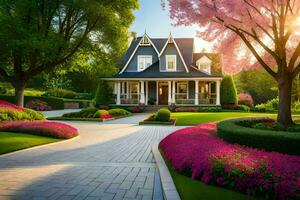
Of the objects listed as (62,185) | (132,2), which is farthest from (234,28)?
(132,2)

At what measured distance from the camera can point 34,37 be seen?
62.5 feet

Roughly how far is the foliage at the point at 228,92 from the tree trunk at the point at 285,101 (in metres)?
25.0

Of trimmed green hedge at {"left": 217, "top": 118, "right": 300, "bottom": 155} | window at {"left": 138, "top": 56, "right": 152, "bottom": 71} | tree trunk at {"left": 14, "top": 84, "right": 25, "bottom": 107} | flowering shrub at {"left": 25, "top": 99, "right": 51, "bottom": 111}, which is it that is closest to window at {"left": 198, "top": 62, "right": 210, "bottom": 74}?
window at {"left": 138, "top": 56, "right": 152, "bottom": 71}

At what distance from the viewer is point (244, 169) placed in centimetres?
521

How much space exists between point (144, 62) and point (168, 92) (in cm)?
499

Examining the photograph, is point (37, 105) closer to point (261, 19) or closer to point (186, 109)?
point (186, 109)

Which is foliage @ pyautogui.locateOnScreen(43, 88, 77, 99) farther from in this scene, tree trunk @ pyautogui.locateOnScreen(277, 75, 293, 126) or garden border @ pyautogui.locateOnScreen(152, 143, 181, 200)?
garden border @ pyautogui.locateOnScreen(152, 143, 181, 200)

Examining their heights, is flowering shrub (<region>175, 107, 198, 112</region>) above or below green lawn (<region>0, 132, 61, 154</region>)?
above

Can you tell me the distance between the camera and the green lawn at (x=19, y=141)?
1041 centimetres

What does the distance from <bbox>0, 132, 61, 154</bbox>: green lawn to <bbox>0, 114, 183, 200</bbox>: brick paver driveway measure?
0.61 m

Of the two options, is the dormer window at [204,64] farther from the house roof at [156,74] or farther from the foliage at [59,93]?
the foliage at [59,93]

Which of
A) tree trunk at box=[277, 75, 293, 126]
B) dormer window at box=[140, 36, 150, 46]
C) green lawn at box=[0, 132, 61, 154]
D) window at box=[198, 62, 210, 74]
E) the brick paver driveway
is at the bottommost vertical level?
the brick paver driveway

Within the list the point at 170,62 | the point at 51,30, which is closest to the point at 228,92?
the point at 170,62

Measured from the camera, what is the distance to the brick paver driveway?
5656 mm
